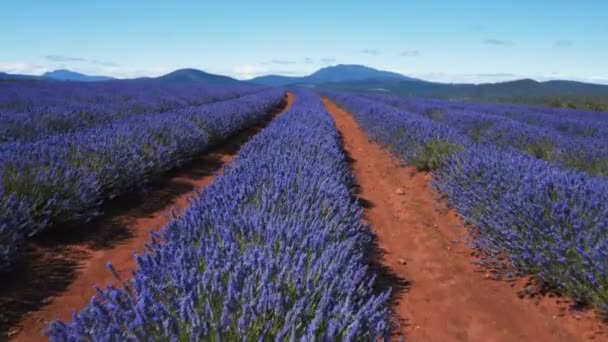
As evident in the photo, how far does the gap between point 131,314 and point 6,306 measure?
5.16 feet

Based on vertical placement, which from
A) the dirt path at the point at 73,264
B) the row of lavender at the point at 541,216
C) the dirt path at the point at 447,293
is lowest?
the dirt path at the point at 447,293

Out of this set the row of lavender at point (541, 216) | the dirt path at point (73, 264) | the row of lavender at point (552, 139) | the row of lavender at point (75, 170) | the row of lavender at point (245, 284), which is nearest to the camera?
the row of lavender at point (245, 284)

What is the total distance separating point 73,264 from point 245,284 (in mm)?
2101

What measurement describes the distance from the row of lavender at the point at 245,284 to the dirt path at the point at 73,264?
561mm

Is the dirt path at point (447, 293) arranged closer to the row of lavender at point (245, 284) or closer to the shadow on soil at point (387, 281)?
the shadow on soil at point (387, 281)

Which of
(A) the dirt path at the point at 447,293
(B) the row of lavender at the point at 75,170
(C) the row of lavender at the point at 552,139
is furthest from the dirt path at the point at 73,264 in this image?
(C) the row of lavender at the point at 552,139

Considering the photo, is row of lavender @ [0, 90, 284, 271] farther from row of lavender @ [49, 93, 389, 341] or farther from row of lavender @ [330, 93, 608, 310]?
row of lavender @ [330, 93, 608, 310]

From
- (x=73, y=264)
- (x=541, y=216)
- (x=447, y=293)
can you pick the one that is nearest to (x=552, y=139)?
(x=541, y=216)

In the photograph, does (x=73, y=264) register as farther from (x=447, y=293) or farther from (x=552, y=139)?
(x=552, y=139)

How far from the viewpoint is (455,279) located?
3463mm

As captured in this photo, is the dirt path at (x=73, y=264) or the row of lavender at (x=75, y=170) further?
the row of lavender at (x=75, y=170)

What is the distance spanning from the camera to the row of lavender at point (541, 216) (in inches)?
105

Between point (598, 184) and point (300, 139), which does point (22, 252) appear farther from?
point (598, 184)

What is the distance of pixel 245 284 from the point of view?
1712 millimetres
